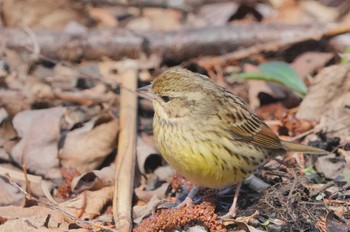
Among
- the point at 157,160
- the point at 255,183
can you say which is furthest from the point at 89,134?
the point at 255,183

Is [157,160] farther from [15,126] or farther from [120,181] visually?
[15,126]

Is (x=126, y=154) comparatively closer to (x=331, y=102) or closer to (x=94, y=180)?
(x=94, y=180)

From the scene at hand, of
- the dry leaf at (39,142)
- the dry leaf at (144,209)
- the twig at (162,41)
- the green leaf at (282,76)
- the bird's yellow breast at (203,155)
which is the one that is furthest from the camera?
the twig at (162,41)

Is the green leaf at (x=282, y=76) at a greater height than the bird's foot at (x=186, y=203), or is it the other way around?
the green leaf at (x=282, y=76)

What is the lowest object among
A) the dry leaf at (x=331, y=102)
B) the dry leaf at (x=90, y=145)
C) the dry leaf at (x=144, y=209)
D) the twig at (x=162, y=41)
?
the dry leaf at (x=144, y=209)

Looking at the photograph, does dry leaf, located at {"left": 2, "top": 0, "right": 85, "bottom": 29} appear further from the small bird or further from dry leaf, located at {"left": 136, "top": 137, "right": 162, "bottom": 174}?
the small bird

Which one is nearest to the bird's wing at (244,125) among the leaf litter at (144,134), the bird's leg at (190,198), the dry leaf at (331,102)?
the leaf litter at (144,134)

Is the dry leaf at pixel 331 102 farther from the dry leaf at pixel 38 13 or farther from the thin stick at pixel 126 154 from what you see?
the dry leaf at pixel 38 13

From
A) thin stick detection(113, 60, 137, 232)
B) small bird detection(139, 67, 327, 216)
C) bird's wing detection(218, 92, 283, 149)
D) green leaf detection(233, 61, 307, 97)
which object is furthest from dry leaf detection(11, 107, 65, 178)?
green leaf detection(233, 61, 307, 97)
